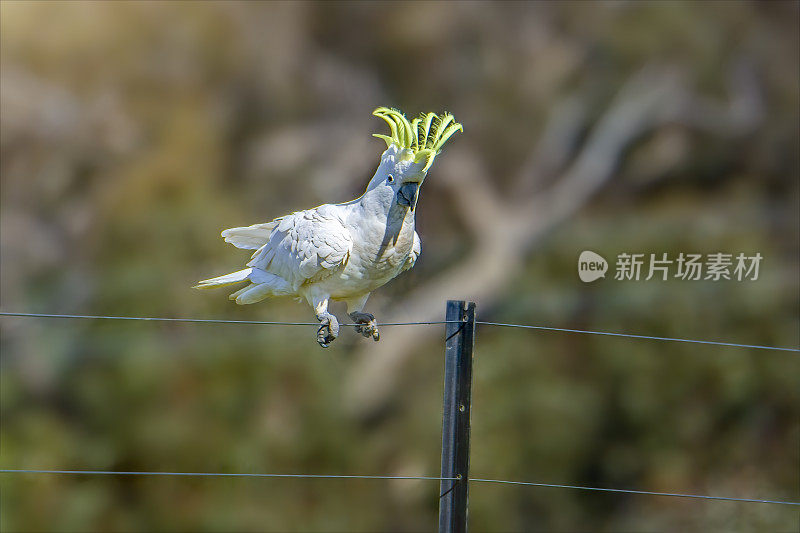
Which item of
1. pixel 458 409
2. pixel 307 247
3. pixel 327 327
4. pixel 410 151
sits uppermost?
pixel 410 151

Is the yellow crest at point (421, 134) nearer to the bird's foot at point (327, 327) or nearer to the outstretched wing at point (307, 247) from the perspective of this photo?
the outstretched wing at point (307, 247)

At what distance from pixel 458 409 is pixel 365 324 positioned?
0.26 metres

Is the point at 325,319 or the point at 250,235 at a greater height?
the point at 250,235

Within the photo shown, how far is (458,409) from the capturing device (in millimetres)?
1170

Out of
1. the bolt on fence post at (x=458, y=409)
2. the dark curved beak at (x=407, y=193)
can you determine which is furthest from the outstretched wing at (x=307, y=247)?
the bolt on fence post at (x=458, y=409)

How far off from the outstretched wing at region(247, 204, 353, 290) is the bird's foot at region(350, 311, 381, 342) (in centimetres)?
12

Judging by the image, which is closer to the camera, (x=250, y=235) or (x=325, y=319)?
(x=325, y=319)

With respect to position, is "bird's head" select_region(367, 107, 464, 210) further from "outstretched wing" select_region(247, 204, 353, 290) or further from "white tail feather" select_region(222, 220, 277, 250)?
"white tail feather" select_region(222, 220, 277, 250)

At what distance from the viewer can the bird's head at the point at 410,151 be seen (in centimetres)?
119

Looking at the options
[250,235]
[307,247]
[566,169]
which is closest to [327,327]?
[307,247]

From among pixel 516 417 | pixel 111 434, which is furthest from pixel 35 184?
pixel 516 417

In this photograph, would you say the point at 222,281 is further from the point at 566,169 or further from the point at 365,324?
the point at 566,169

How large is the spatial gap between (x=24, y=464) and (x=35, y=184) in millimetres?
1056

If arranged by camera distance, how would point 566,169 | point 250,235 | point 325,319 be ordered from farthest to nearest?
1. point 566,169
2. point 250,235
3. point 325,319
